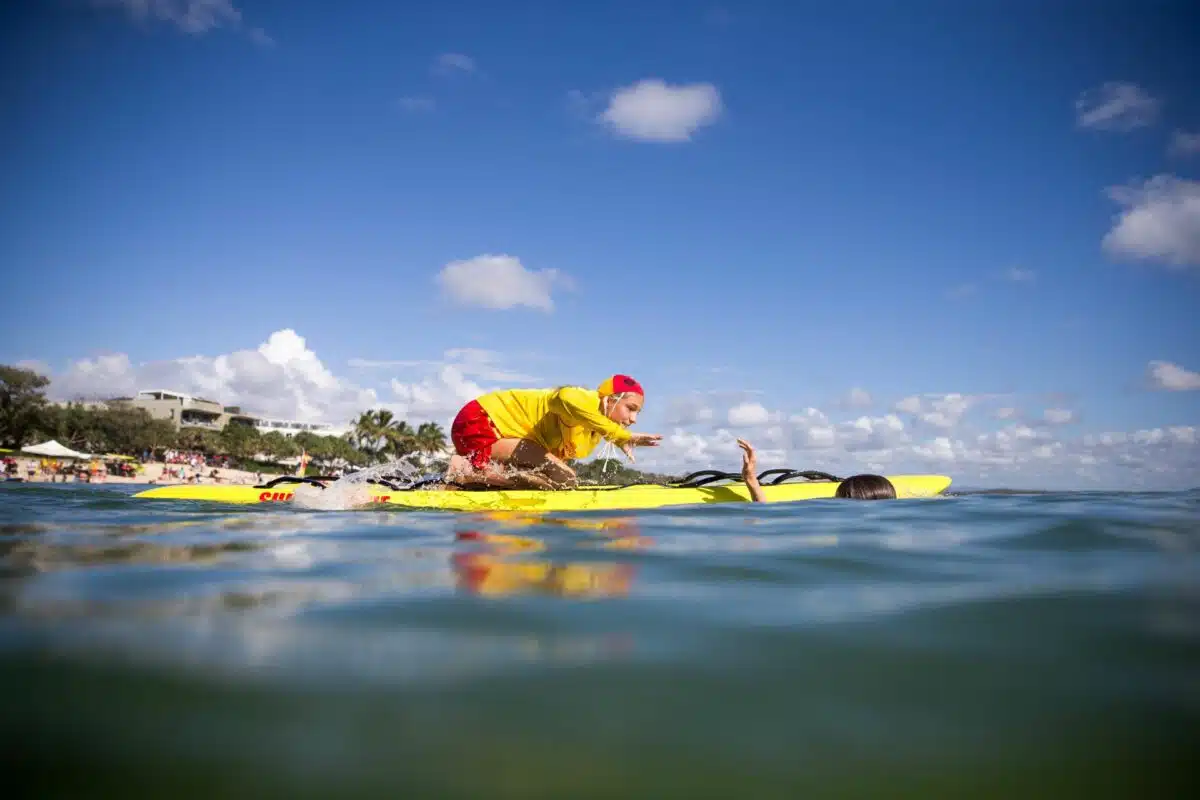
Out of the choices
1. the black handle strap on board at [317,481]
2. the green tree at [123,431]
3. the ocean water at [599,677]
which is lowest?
the ocean water at [599,677]

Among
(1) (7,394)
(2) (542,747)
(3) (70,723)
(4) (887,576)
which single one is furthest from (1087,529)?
(1) (7,394)

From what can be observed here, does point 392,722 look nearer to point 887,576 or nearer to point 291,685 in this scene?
point 291,685

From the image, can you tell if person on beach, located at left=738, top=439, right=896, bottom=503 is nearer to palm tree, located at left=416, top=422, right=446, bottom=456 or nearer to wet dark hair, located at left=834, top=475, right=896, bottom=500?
wet dark hair, located at left=834, top=475, right=896, bottom=500

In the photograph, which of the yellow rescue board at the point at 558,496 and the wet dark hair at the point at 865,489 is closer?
the yellow rescue board at the point at 558,496

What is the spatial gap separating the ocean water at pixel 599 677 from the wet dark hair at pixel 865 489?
5.57 meters

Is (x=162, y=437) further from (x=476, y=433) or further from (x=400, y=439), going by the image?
(x=476, y=433)

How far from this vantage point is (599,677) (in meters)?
1.67

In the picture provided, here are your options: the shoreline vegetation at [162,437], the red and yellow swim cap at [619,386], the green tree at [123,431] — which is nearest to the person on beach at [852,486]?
the red and yellow swim cap at [619,386]

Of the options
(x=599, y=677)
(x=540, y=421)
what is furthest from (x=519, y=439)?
(x=599, y=677)

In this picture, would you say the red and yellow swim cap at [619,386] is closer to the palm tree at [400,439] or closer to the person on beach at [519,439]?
the person on beach at [519,439]

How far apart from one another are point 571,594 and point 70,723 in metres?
1.55

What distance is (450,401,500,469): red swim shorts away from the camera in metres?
8.52

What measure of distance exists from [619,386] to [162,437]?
67.5 meters

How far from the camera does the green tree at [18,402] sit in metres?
49.8
